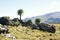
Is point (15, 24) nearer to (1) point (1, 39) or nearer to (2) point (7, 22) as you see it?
(2) point (7, 22)

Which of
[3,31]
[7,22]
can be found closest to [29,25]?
[7,22]

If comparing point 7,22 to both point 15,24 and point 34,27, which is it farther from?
point 34,27

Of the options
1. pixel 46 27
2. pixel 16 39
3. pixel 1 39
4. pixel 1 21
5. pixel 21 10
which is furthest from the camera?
pixel 21 10

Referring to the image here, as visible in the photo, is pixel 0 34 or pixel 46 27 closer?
pixel 0 34

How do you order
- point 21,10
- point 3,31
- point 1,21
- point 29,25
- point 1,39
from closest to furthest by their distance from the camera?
point 1,39, point 3,31, point 1,21, point 29,25, point 21,10

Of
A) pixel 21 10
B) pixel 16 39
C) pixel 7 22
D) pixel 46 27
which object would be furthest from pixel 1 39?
pixel 21 10

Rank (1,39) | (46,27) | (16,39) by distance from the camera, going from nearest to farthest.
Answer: (1,39)
(16,39)
(46,27)

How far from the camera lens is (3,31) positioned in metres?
37.3

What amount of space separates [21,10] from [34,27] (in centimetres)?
1527

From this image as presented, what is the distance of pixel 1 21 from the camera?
57.8m

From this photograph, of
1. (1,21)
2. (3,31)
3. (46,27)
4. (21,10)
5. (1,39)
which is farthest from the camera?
(21,10)

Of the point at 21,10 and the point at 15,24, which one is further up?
the point at 21,10

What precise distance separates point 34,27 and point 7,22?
456 inches

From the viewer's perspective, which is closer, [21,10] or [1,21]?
[1,21]
